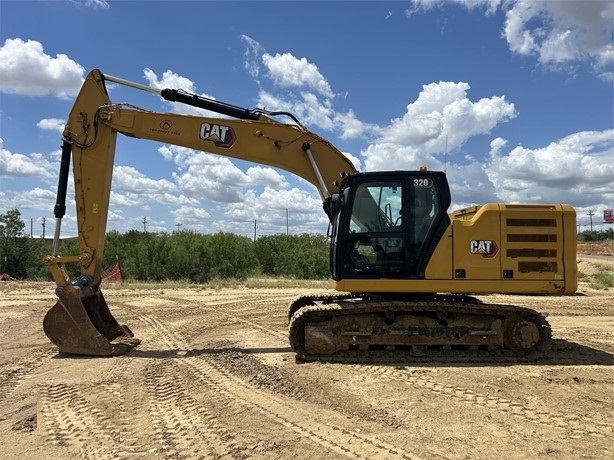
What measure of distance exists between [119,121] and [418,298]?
604cm

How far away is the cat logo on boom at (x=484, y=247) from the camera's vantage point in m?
7.64

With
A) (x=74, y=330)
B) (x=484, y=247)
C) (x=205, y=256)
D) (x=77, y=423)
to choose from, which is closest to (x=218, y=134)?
(x=74, y=330)

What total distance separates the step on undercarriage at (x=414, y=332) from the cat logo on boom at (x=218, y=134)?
132 inches

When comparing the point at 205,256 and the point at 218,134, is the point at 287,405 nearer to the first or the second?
the point at 218,134

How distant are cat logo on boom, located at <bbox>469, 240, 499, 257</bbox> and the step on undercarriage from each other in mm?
833

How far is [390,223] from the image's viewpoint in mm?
7633

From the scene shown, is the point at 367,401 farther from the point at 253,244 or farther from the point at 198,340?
the point at 253,244

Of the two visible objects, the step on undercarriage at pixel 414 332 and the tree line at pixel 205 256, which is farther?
the tree line at pixel 205 256

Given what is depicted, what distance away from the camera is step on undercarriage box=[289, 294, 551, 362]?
7.52 metres

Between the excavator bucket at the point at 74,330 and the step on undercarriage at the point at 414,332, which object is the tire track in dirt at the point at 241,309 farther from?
the excavator bucket at the point at 74,330

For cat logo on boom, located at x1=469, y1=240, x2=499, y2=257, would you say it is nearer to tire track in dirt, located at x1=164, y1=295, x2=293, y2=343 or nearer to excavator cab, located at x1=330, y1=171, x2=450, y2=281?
excavator cab, located at x1=330, y1=171, x2=450, y2=281

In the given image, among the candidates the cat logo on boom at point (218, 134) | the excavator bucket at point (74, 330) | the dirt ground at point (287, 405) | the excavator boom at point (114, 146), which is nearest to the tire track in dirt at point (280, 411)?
the dirt ground at point (287, 405)

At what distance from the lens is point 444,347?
25.1 ft

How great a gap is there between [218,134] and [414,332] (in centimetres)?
476
